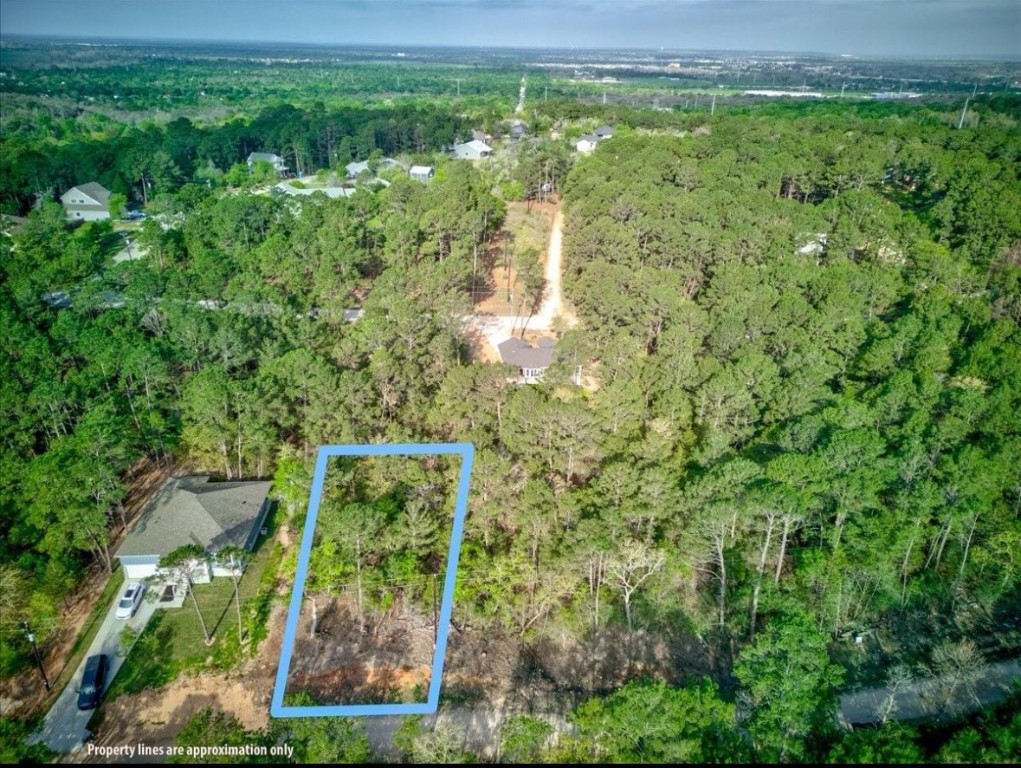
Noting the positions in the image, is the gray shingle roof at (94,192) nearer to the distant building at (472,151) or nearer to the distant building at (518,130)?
the distant building at (472,151)

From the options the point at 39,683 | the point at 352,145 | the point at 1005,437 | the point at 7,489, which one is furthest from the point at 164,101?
the point at 1005,437

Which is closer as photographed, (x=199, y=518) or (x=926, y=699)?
(x=926, y=699)

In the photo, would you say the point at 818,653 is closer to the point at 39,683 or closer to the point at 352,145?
the point at 39,683

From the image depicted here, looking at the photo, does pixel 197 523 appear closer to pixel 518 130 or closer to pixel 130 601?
pixel 130 601

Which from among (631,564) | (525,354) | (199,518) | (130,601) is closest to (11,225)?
(199,518)

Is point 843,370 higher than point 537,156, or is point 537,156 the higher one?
point 537,156

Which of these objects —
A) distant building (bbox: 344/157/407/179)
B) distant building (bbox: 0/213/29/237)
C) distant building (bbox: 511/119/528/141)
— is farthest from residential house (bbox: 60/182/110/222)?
distant building (bbox: 511/119/528/141)
